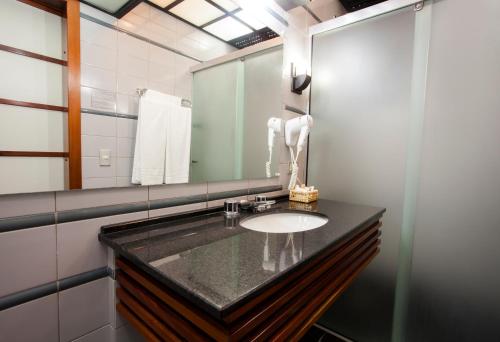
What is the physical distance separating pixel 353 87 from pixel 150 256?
142 centimetres

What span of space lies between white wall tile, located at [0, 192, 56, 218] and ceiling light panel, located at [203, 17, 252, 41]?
83 centimetres

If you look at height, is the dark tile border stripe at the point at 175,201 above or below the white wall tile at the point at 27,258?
above

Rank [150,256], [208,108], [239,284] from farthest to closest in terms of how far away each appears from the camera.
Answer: [208,108] → [150,256] → [239,284]

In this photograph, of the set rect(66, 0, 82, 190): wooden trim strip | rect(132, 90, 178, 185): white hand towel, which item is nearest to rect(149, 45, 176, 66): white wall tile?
rect(132, 90, 178, 185): white hand towel

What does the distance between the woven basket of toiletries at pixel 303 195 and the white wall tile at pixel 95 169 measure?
0.93 m

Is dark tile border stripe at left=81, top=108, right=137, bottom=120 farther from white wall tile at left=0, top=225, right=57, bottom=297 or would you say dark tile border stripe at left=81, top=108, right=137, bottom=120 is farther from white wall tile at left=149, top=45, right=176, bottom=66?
white wall tile at left=0, top=225, right=57, bottom=297

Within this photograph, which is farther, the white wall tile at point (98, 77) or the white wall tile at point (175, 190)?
the white wall tile at point (175, 190)

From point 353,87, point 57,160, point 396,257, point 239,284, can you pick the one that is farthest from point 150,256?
point 353,87

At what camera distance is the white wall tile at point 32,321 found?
0.59 metres

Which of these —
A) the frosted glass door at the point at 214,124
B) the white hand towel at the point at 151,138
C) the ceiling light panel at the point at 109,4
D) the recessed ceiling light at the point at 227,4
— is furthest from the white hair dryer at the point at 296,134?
the ceiling light panel at the point at 109,4

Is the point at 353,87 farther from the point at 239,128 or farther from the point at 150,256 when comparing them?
the point at 150,256

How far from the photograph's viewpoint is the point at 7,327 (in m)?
0.59

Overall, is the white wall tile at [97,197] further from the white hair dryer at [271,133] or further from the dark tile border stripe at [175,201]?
the white hair dryer at [271,133]

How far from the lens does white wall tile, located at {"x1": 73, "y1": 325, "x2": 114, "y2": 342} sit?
0.72m
